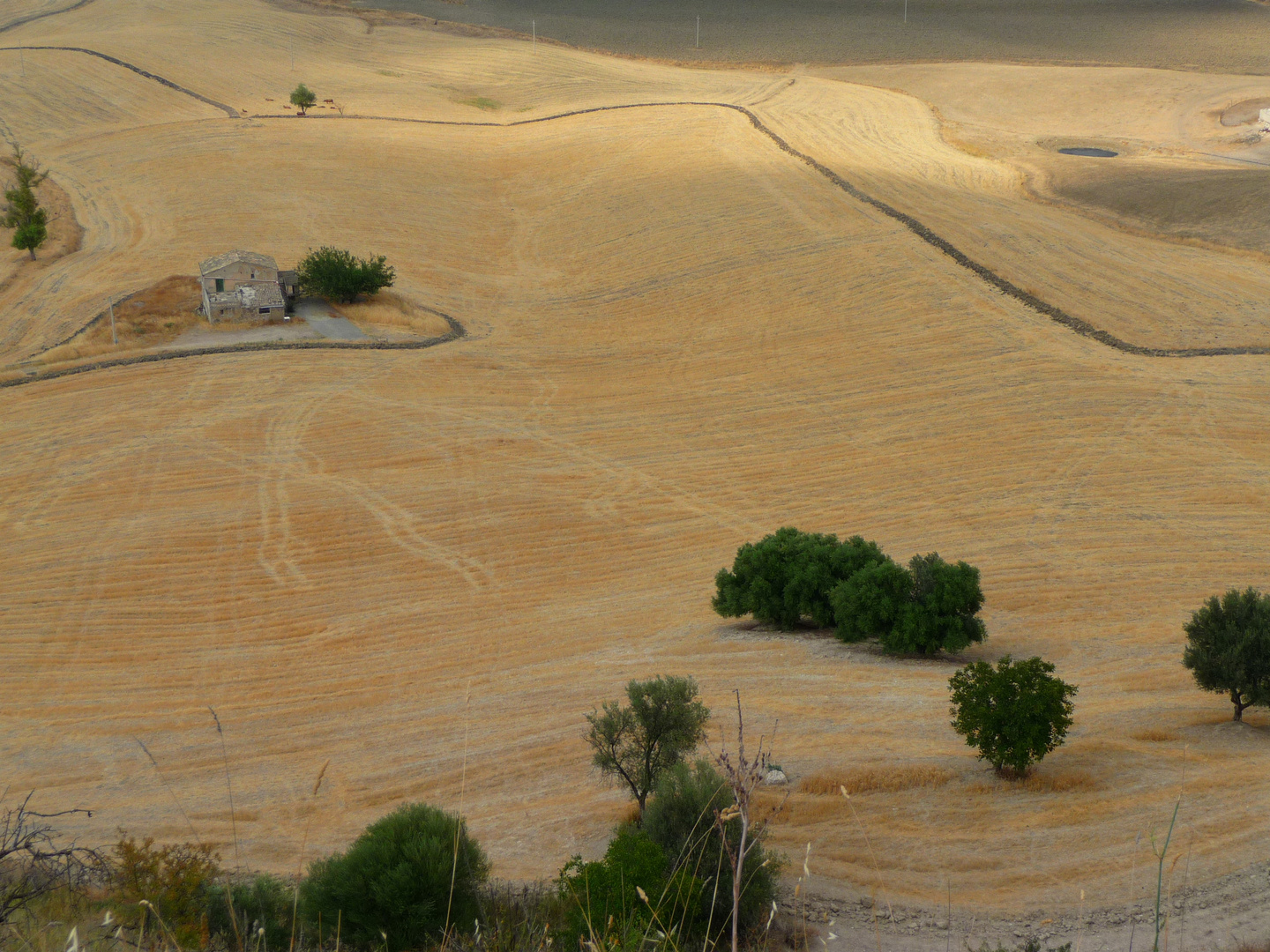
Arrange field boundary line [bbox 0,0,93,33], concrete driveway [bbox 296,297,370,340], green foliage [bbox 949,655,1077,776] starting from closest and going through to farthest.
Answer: green foliage [bbox 949,655,1077,776] → concrete driveway [bbox 296,297,370,340] → field boundary line [bbox 0,0,93,33]

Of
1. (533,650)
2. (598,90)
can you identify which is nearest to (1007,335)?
(533,650)

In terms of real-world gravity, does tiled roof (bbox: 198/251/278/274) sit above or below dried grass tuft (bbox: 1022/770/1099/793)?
above

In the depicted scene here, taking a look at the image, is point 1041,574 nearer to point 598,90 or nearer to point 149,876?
point 149,876

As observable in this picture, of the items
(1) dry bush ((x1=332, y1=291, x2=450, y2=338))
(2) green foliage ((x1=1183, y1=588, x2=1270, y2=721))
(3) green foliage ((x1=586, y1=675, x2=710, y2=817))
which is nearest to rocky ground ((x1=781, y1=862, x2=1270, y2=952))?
(3) green foliage ((x1=586, y1=675, x2=710, y2=817))

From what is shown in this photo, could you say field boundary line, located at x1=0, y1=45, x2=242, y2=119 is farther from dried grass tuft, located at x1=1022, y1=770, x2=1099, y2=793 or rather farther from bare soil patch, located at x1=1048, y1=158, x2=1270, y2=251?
dried grass tuft, located at x1=1022, y1=770, x2=1099, y2=793

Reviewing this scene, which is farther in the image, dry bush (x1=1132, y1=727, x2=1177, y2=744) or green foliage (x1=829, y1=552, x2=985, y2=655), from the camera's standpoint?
green foliage (x1=829, y1=552, x2=985, y2=655)

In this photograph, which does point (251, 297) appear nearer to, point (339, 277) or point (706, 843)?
point (339, 277)
